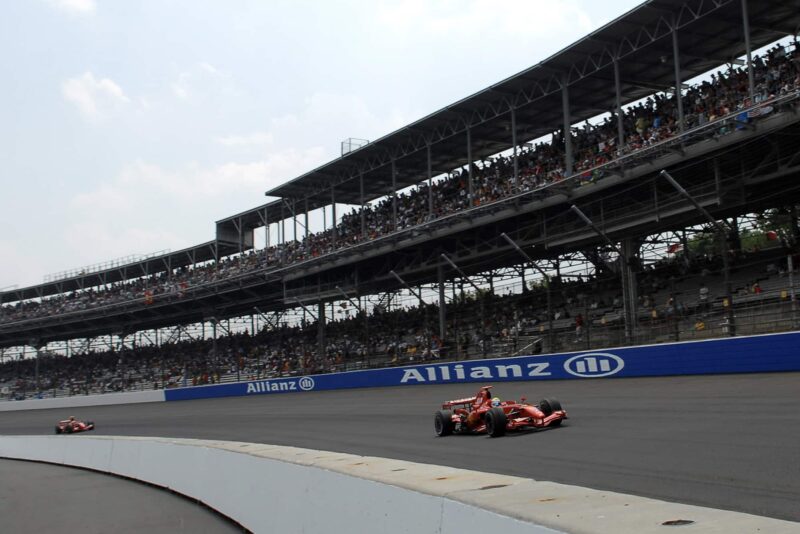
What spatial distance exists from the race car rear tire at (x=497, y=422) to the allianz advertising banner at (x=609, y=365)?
287 inches

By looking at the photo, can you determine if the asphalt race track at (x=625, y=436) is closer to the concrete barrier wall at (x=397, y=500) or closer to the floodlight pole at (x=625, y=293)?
the concrete barrier wall at (x=397, y=500)

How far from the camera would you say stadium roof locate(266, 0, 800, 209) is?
22.9 metres

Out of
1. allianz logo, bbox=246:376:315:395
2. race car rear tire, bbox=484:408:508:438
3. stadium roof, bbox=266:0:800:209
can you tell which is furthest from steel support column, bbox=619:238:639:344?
allianz logo, bbox=246:376:315:395

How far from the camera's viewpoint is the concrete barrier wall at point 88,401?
42031mm

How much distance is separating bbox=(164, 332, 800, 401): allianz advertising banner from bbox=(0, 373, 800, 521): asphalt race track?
0.59 m

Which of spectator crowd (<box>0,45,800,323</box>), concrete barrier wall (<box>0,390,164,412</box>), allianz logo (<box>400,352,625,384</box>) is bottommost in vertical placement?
concrete barrier wall (<box>0,390,164,412</box>)

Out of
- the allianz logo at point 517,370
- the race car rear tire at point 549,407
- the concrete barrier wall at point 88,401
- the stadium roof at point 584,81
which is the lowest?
the concrete barrier wall at point 88,401

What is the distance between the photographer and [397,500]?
518 centimetres

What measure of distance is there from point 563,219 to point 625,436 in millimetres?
17856

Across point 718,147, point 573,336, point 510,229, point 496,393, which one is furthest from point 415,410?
point 510,229

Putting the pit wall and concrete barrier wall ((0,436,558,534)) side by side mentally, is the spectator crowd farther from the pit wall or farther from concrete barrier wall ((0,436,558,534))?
concrete barrier wall ((0,436,558,534))

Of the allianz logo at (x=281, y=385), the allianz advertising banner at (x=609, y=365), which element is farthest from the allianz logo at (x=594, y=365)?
the allianz logo at (x=281, y=385)

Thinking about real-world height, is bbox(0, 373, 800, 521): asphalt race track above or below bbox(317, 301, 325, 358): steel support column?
below

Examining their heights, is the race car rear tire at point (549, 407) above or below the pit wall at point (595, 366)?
below
